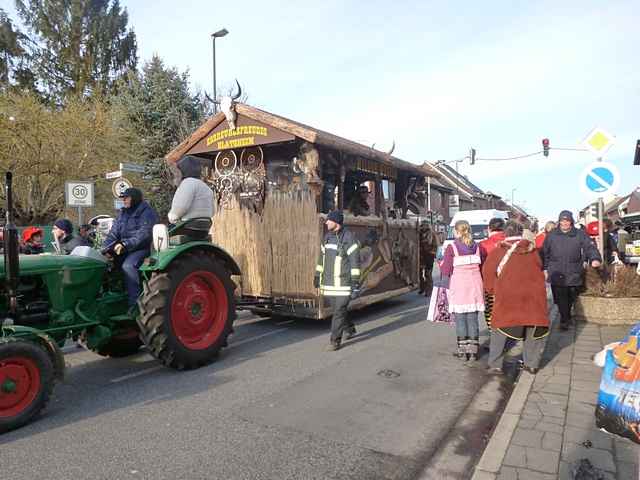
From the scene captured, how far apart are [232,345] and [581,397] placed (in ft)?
13.0

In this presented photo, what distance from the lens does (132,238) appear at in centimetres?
493

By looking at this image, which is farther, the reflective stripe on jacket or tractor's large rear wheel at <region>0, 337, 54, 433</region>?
the reflective stripe on jacket

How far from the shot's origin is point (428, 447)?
3.38 metres

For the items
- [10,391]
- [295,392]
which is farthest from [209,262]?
[10,391]

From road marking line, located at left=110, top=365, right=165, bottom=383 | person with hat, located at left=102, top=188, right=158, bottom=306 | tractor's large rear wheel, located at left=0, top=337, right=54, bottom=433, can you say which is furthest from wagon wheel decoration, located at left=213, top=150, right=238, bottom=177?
tractor's large rear wheel, located at left=0, top=337, right=54, bottom=433

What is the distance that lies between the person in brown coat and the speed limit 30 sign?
8.55 metres

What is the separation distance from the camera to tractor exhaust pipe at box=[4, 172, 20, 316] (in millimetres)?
3602

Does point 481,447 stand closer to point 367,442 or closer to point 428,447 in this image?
point 428,447

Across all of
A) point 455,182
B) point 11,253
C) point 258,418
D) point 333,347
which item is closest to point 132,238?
point 11,253

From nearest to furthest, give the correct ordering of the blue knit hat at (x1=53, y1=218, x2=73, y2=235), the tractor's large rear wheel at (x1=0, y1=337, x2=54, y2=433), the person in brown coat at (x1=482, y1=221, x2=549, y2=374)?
the tractor's large rear wheel at (x1=0, y1=337, x2=54, y2=433), the person in brown coat at (x1=482, y1=221, x2=549, y2=374), the blue knit hat at (x1=53, y1=218, x2=73, y2=235)

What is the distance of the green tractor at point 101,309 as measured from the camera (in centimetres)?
356

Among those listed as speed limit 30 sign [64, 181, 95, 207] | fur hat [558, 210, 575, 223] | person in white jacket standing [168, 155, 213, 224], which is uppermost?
speed limit 30 sign [64, 181, 95, 207]

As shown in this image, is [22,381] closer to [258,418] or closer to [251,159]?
[258,418]

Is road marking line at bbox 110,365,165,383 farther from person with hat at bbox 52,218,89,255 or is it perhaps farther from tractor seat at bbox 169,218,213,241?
person with hat at bbox 52,218,89,255
